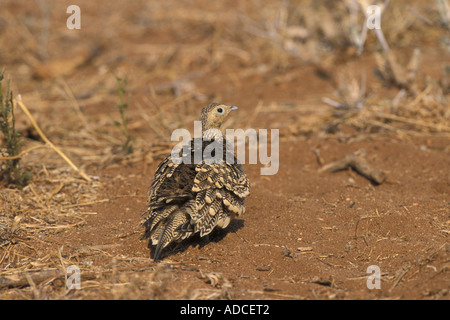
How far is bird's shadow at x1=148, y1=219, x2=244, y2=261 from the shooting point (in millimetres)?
4523

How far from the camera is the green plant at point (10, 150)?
548 centimetres

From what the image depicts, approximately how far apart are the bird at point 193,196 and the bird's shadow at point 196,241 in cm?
14

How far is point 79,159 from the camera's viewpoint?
22.7 ft

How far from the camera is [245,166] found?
6.45 meters

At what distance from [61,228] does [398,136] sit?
14.3 feet
